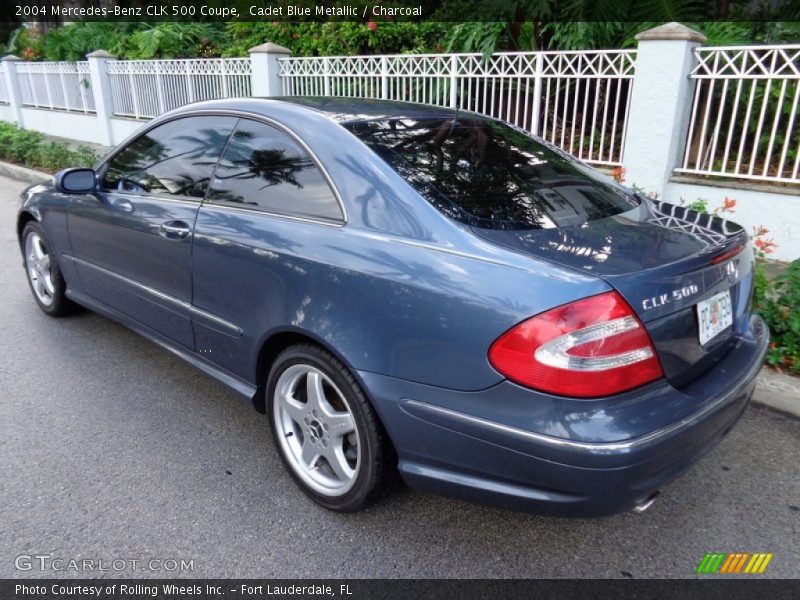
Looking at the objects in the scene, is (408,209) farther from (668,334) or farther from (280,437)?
(280,437)

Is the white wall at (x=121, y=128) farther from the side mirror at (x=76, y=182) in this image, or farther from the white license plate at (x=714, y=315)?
the white license plate at (x=714, y=315)

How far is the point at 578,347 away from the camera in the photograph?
6.04 ft

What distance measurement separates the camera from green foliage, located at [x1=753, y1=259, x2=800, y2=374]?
3510mm

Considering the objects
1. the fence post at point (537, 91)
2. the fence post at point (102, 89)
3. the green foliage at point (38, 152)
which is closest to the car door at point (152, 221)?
the fence post at point (537, 91)

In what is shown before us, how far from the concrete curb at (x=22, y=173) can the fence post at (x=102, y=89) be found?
7.50 feet

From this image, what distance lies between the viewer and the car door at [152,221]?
3012mm

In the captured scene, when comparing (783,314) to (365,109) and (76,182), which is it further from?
(76,182)

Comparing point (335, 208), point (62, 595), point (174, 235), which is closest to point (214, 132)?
point (174, 235)

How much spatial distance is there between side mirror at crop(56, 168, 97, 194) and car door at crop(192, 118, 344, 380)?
3.80ft

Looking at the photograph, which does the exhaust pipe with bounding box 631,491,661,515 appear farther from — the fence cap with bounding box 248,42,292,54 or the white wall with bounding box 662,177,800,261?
the fence cap with bounding box 248,42,292,54

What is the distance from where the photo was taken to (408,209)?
7.29 feet

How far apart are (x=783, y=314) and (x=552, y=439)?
2.60 metres

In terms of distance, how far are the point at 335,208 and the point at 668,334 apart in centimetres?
127

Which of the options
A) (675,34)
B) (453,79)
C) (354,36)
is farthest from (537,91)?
(354,36)
